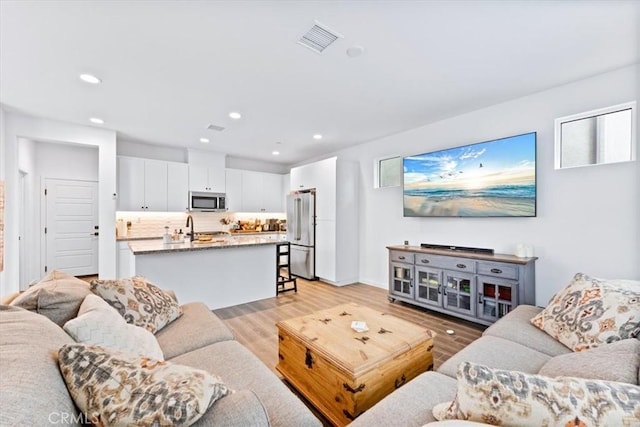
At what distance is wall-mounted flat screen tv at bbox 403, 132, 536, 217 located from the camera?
3.16 m

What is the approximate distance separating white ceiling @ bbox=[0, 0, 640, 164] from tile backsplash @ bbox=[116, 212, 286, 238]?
219cm

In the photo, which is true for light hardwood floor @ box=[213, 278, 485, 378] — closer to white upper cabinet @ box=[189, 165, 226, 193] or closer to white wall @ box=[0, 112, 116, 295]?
white wall @ box=[0, 112, 116, 295]

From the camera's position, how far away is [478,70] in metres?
2.66

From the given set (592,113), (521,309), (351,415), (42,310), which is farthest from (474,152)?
(42,310)

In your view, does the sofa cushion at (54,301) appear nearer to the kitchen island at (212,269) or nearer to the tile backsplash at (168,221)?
the kitchen island at (212,269)

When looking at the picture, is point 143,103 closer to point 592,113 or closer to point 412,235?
point 412,235

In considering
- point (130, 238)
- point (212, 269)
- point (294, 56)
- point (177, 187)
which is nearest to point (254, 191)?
point (177, 187)

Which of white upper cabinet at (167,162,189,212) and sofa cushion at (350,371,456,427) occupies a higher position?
white upper cabinet at (167,162,189,212)

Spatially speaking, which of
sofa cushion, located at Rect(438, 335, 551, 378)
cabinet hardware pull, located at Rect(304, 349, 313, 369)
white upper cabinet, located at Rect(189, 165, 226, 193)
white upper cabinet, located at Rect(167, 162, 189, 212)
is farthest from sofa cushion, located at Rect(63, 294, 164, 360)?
white upper cabinet, located at Rect(189, 165, 226, 193)

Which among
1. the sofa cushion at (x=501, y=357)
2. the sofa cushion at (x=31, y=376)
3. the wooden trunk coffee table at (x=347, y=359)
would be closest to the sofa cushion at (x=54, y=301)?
the sofa cushion at (x=31, y=376)

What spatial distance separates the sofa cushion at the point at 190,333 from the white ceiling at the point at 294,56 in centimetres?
220

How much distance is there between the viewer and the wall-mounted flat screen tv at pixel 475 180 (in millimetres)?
3162

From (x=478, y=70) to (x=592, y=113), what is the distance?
4.32 ft

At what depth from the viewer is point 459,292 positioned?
10.8ft
